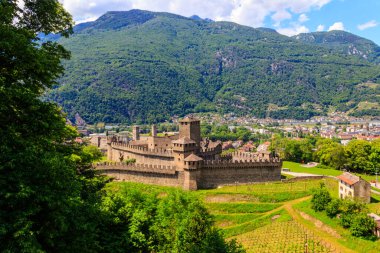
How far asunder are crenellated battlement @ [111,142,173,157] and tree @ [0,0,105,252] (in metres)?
42.7

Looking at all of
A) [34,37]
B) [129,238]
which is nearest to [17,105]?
[34,37]

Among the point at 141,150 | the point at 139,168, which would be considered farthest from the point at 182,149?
the point at 141,150

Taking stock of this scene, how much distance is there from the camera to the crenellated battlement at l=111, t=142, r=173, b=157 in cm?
5880

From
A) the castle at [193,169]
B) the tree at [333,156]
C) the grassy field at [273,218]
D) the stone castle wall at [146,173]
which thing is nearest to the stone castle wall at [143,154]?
the castle at [193,169]

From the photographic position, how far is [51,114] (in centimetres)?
1491

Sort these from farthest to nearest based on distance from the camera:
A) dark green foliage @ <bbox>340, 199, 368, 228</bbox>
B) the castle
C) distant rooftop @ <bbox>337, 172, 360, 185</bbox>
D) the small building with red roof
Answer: the castle → distant rooftop @ <bbox>337, 172, 360, 185</bbox> → the small building with red roof → dark green foliage @ <bbox>340, 199, 368, 228</bbox>

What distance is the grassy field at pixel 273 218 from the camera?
1416 inches

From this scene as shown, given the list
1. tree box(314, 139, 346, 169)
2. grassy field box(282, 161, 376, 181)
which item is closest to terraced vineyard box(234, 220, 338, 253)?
grassy field box(282, 161, 376, 181)

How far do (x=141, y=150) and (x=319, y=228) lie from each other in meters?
33.8

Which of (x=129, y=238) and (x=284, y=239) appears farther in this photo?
(x=284, y=239)

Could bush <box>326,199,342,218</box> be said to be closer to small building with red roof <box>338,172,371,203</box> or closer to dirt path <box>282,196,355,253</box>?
dirt path <box>282,196,355,253</box>

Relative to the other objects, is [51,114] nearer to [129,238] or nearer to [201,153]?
[129,238]

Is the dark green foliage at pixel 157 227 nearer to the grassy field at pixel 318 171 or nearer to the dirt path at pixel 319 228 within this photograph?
→ the dirt path at pixel 319 228

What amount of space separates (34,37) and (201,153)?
4297 centimetres
